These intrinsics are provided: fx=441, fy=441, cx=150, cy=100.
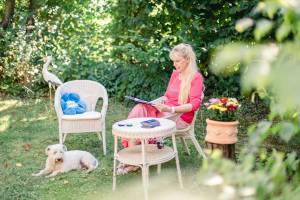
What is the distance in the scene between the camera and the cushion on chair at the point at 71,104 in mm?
4855

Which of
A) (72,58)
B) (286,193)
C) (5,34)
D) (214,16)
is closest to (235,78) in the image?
(214,16)

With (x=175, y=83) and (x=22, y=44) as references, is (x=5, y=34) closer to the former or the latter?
(x=22, y=44)

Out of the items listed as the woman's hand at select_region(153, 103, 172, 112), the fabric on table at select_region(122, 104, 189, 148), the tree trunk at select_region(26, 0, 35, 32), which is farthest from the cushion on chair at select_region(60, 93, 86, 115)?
the tree trunk at select_region(26, 0, 35, 32)

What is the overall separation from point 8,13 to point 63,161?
495 centimetres

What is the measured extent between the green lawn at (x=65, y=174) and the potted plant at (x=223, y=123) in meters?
0.46

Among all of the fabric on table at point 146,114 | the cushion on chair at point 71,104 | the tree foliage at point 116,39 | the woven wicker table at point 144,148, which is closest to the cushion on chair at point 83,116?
the cushion on chair at point 71,104

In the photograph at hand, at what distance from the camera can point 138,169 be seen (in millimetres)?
4363

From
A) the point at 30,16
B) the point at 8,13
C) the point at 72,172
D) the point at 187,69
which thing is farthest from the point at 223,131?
the point at 8,13

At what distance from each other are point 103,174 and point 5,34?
15.1ft

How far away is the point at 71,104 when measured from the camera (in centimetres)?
492

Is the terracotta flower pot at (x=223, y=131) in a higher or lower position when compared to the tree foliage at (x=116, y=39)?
lower

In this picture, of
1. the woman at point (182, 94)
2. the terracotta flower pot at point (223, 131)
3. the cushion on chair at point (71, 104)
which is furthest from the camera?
the cushion on chair at point (71, 104)

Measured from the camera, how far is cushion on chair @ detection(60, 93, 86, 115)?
15.9ft

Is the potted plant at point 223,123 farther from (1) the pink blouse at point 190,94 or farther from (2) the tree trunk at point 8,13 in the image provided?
(2) the tree trunk at point 8,13
